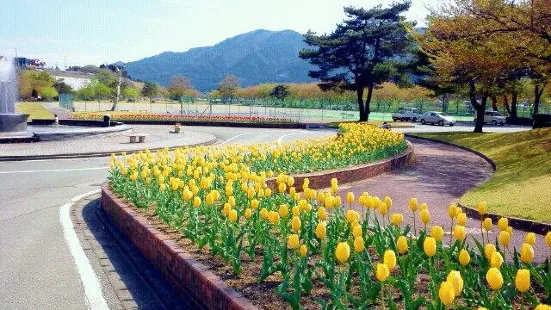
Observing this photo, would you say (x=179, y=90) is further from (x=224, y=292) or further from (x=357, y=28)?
(x=224, y=292)

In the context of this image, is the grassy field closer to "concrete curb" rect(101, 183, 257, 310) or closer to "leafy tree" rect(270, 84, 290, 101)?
"concrete curb" rect(101, 183, 257, 310)

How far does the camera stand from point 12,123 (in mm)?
27250

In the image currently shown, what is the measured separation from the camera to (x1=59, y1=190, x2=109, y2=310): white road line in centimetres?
544

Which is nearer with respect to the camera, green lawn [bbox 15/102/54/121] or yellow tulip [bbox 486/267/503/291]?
yellow tulip [bbox 486/267/503/291]

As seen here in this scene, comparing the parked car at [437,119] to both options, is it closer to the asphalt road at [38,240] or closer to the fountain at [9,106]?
the fountain at [9,106]

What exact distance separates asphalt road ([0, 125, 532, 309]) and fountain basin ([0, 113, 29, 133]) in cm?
1259

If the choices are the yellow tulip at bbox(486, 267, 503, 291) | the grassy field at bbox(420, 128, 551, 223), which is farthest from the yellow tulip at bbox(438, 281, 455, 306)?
the grassy field at bbox(420, 128, 551, 223)

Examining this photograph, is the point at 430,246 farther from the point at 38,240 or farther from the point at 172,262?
the point at 38,240

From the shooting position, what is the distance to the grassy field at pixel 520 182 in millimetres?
9383

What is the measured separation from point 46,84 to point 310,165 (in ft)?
362

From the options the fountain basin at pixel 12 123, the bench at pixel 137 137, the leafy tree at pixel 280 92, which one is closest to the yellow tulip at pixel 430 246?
the bench at pixel 137 137

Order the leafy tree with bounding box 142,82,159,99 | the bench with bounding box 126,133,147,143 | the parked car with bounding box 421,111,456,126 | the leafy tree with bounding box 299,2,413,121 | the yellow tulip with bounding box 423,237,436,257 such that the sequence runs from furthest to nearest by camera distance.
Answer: the leafy tree with bounding box 142,82,159,99 → the parked car with bounding box 421,111,456,126 → the leafy tree with bounding box 299,2,413,121 → the bench with bounding box 126,133,147,143 → the yellow tulip with bounding box 423,237,436,257

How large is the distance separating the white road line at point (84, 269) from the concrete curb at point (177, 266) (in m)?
0.67

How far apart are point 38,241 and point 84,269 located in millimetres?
1790
